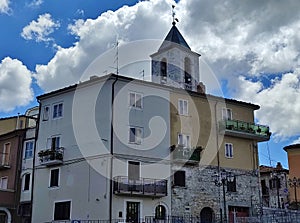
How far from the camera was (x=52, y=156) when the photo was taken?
127ft

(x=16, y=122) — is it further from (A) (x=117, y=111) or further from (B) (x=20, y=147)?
(A) (x=117, y=111)

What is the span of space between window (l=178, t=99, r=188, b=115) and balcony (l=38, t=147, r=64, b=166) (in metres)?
10.8

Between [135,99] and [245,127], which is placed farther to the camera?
[245,127]

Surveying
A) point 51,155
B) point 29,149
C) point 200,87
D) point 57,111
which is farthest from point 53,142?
point 200,87

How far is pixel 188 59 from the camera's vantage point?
4931 centimetres

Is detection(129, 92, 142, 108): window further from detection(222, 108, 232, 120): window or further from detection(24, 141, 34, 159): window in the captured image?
detection(24, 141, 34, 159): window

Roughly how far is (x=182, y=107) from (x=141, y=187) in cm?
897

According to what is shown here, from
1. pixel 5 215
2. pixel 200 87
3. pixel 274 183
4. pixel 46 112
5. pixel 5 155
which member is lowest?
pixel 5 215

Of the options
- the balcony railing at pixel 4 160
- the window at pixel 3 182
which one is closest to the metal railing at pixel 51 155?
the balcony railing at pixel 4 160

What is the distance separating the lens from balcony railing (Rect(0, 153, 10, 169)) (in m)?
43.0

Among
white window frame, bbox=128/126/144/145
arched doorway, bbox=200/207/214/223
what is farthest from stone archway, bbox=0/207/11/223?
arched doorway, bbox=200/207/214/223

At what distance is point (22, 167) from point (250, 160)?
69.7ft

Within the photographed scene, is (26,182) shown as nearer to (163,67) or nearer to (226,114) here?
(163,67)

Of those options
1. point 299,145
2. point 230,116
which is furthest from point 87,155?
Result: point 299,145
